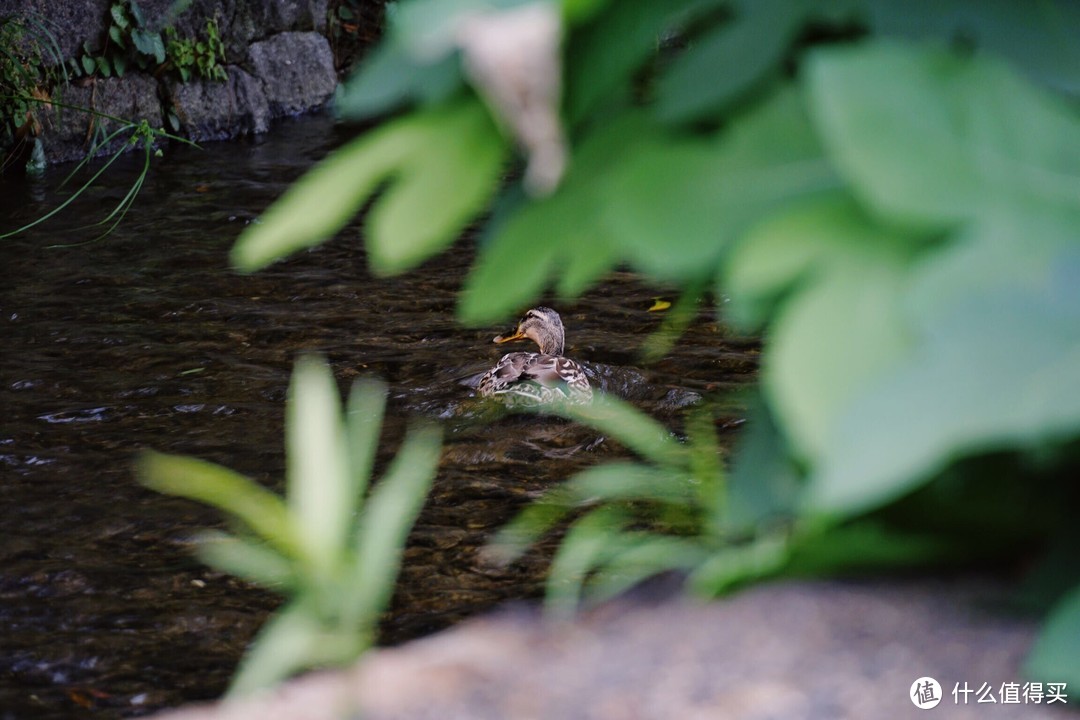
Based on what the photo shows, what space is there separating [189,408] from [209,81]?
7218mm

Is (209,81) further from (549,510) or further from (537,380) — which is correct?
(549,510)

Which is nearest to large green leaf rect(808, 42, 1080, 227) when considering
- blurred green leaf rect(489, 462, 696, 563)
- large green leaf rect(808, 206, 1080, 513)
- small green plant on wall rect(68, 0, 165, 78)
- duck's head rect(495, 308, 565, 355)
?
large green leaf rect(808, 206, 1080, 513)

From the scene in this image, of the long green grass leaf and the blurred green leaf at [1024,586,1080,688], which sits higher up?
the long green grass leaf

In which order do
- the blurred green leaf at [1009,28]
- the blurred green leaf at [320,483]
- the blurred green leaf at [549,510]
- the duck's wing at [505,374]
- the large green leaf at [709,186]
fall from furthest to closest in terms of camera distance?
the duck's wing at [505,374]
the blurred green leaf at [549,510]
the blurred green leaf at [320,483]
the blurred green leaf at [1009,28]
the large green leaf at [709,186]

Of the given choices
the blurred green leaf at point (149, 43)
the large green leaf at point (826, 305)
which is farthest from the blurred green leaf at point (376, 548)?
the blurred green leaf at point (149, 43)

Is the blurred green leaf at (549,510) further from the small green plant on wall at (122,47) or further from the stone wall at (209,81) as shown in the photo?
the small green plant on wall at (122,47)

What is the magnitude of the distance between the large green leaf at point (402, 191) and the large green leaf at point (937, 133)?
35 centimetres

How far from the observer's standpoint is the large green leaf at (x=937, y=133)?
1087 mm

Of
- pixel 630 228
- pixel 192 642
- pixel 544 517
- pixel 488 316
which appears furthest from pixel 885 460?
pixel 544 517

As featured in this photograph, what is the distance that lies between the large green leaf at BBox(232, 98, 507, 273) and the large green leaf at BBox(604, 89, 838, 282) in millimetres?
149

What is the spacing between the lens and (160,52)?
1123cm

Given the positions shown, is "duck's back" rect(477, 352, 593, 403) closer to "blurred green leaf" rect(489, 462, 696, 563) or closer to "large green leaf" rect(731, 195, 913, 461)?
"blurred green leaf" rect(489, 462, 696, 563)

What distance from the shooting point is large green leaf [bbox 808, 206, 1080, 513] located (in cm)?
93

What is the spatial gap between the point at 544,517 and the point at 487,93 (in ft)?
10.9
